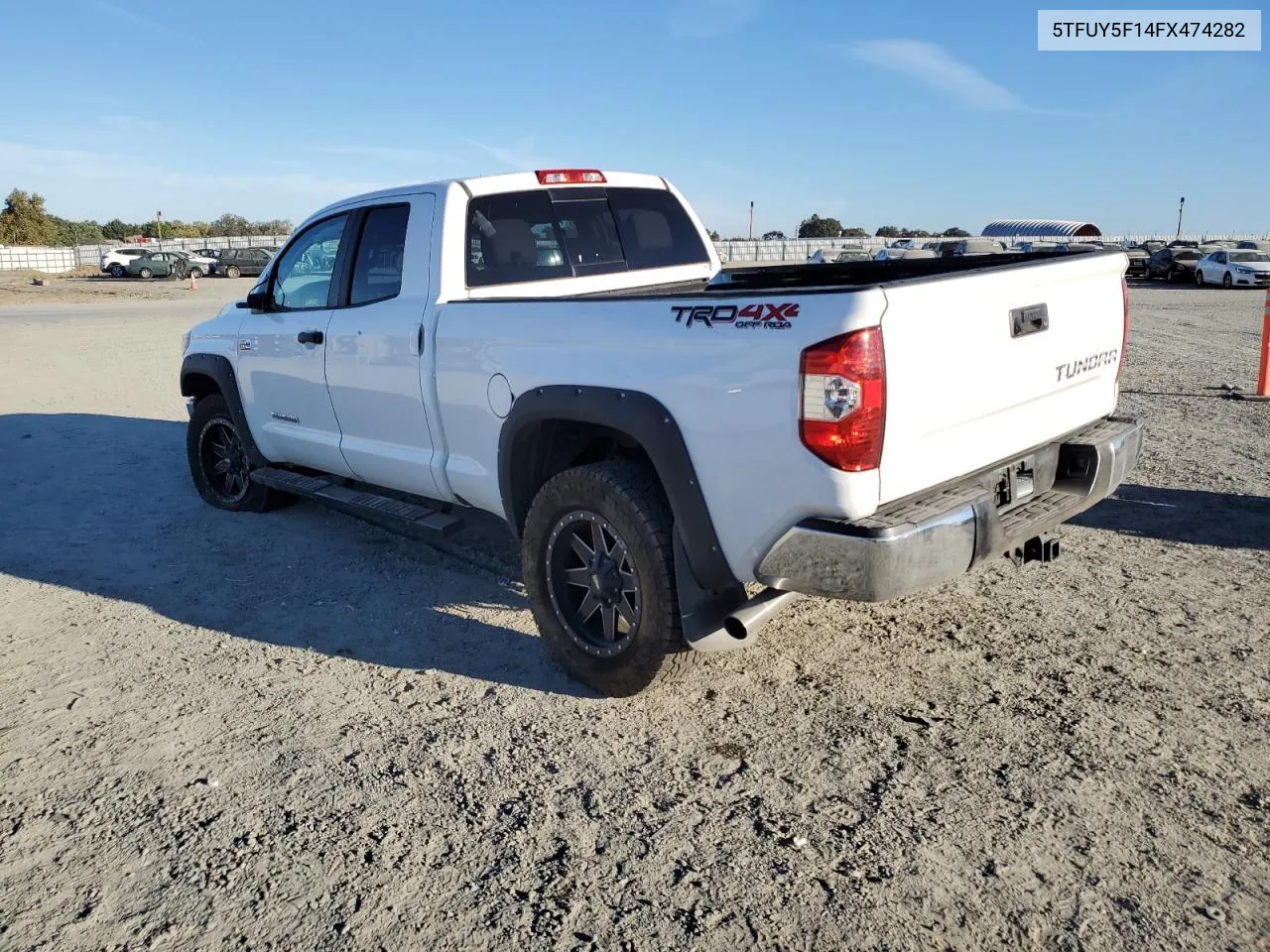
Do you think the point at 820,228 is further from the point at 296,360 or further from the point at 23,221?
the point at 296,360

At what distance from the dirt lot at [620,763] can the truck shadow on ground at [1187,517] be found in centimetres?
4

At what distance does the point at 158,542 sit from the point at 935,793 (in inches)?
199

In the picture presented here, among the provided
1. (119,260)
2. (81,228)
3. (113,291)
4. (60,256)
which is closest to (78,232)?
(81,228)

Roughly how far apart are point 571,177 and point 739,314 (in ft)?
7.99

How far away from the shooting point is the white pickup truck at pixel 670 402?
308cm

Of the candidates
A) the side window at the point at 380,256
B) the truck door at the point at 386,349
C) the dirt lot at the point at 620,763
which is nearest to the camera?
the dirt lot at the point at 620,763

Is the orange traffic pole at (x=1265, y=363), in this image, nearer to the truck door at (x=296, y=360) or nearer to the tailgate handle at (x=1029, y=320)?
the tailgate handle at (x=1029, y=320)

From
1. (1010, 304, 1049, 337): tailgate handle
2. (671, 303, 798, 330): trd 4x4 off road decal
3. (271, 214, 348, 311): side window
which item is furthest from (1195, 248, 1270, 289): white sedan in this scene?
(671, 303, 798, 330): trd 4x4 off road decal

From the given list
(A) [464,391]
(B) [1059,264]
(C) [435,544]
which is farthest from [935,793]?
(C) [435,544]

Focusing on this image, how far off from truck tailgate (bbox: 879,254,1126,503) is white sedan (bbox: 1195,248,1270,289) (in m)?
32.9

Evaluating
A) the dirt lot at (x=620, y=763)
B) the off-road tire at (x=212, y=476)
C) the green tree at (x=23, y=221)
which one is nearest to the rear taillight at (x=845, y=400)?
the dirt lot at (x=620, y=763)

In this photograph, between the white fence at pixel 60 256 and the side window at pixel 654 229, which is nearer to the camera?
the side window at pixel 654 229

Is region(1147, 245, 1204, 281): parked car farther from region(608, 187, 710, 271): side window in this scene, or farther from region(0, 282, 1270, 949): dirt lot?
region(608, 187, 710, 271): side window

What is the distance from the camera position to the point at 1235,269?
1265 inches
